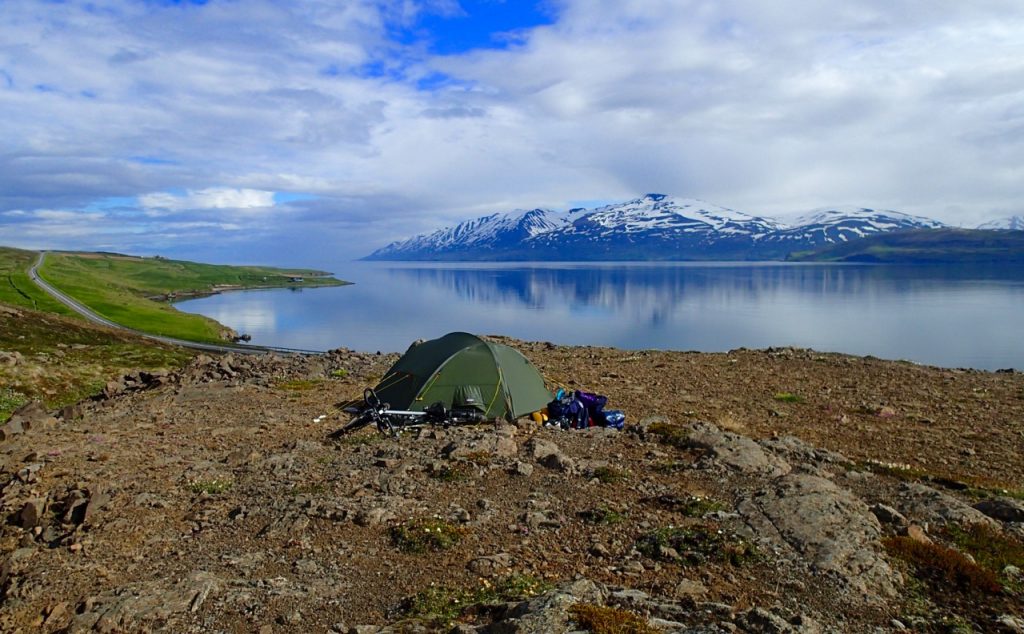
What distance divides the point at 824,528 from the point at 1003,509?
373cm

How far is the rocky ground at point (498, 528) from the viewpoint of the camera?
7.08 m

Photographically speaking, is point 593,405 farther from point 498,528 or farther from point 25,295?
point 25,295

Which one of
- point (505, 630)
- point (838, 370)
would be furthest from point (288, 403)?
point (838, 370)

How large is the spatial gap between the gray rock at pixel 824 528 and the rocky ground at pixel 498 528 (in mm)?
39

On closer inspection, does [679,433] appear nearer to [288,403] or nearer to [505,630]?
[505,630]

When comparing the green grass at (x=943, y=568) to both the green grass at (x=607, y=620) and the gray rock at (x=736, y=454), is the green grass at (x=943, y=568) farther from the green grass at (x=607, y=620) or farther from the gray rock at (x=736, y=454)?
the green grass at (x=607, y=620)

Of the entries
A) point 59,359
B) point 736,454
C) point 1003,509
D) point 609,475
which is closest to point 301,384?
point 609,475

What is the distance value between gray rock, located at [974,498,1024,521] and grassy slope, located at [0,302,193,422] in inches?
1044

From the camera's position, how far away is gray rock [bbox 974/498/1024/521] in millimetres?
9852

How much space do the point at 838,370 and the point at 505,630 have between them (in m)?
24.6

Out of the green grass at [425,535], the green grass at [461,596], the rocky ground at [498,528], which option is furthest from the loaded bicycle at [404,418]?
the green grass at [461,596]

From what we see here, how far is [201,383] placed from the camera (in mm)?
22203

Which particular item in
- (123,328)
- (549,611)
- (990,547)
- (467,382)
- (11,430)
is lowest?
(123,328)

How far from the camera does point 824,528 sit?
349 inches
